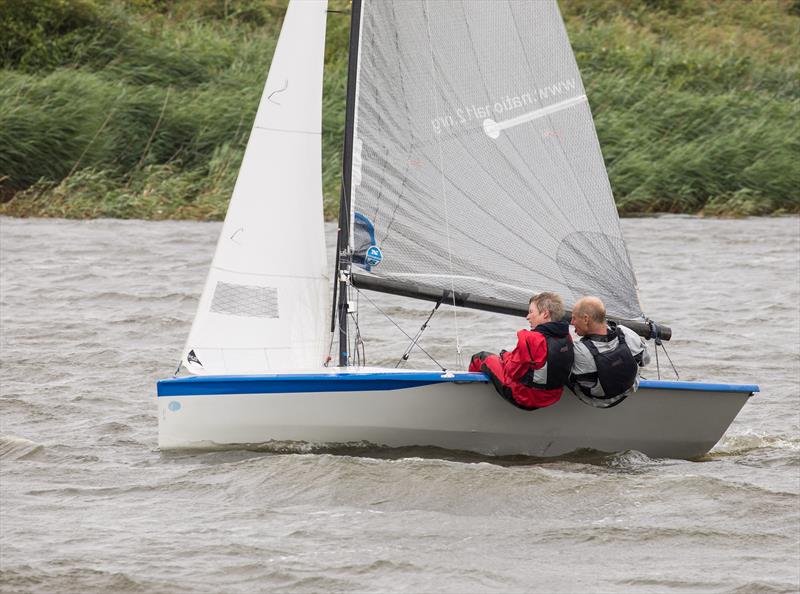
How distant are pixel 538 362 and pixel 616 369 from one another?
0.41 m

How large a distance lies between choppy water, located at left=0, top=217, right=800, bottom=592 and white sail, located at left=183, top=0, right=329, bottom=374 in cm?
60

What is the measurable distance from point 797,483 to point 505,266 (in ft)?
6.58

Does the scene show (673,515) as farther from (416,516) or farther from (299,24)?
(299,24)

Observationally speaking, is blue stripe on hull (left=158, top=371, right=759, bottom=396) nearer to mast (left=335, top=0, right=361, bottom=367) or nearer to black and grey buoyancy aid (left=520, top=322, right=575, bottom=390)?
black and grey buoyancy aid (left=520, top=322, right=575, bottom=390)

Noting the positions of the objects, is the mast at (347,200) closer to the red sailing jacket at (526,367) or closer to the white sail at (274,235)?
the white sail at (274,235)

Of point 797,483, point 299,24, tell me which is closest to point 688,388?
point 797,483

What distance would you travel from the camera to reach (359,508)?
24.1 feet

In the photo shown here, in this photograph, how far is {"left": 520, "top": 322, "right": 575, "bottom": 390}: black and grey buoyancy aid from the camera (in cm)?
760

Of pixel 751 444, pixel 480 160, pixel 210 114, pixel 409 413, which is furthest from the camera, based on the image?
pixel 210 114

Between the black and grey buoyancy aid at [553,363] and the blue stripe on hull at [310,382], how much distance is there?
11.3 inches

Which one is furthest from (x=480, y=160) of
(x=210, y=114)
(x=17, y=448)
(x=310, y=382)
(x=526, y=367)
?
(x=210, y=114)

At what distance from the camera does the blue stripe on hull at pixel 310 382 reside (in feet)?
25.6

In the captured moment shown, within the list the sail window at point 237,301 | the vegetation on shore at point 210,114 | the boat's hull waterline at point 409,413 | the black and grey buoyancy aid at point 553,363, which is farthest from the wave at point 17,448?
the vegetation on shore at point 210,114

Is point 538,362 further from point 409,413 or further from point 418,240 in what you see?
point 418,240
